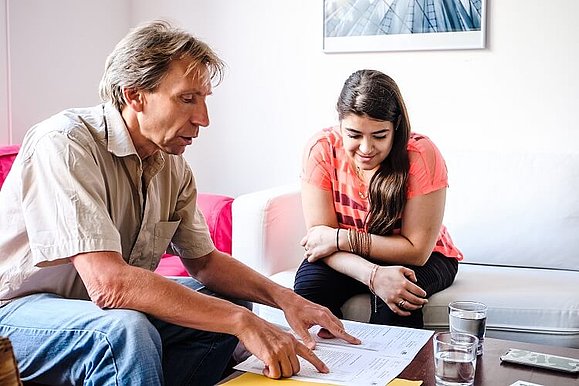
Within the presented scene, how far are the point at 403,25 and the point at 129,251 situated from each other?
64.0 inches

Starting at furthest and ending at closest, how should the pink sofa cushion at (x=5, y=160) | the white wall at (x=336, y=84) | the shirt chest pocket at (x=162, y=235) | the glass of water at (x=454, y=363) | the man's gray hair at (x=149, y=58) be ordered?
the white wall at (x=336, y=84) < the pink sofa cushion at (x=5, y=160) < the shirt chest pocket at (x=162, y=235) < the man's gray hair at (x=149, y=58) < the glass of water at (x=454, y=363)

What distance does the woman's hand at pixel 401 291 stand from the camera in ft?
6.93

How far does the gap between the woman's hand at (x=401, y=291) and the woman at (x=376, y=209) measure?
2 cm

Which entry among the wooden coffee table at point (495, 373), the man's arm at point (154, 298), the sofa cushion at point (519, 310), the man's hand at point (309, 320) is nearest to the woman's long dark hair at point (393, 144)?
the sofa cushion at point (519, 310)

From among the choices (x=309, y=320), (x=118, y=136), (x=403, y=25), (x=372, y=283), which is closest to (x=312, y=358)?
(x=309, y=320)

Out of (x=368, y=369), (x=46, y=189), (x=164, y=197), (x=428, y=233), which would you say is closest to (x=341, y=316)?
(x=428, y=233)

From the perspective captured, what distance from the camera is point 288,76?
3.33m

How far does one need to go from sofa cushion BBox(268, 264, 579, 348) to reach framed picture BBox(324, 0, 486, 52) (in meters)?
1.04

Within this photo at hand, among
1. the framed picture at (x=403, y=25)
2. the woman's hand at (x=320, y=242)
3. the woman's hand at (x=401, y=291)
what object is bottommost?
the woman's hand at (x=401, y=291)

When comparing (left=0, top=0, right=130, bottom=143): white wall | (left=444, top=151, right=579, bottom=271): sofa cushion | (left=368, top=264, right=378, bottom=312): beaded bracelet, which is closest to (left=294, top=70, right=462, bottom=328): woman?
(left=368, top=264, right=378, bottom=312): beaded bracelet

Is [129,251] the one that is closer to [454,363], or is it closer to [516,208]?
[454,363]

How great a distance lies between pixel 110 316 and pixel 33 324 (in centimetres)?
19

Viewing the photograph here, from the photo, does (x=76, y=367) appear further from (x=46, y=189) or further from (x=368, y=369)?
(x=368, y=369)

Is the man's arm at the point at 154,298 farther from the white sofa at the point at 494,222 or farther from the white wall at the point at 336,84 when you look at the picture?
the white wall at the point at 336,84
